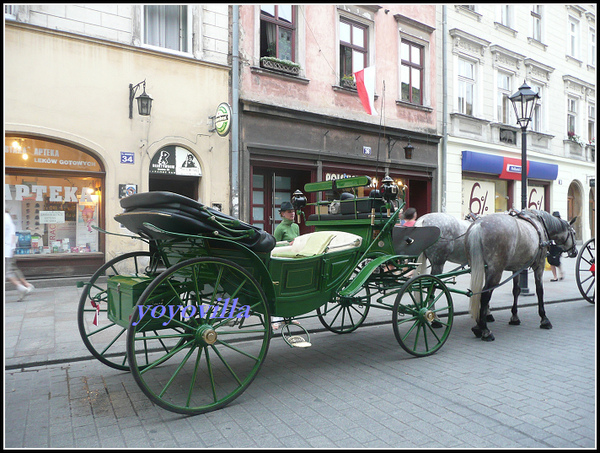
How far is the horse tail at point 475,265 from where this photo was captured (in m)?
5.66

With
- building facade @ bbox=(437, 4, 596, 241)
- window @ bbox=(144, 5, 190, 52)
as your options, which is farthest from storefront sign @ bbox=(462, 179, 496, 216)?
window @ bbox=(144, 5, 190, 52)

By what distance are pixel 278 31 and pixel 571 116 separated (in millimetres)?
15728

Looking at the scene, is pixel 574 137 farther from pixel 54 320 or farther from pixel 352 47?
pixel 54 320

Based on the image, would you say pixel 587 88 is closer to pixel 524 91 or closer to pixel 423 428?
pixel 524 91

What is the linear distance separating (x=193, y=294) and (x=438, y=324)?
3545mm

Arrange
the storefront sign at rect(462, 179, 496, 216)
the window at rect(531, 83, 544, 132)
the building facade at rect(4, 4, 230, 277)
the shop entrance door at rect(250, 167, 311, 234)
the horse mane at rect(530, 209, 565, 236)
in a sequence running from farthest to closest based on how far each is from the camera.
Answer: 1. the window at rect(531, 83, 544, 132)
2. the storefront sign at rect(462, 179, 496, 216)
3. the shop entrance door at rect(250, 167, 311, 234)
4. the building facade at rect(4, 4, 230, 277)
5. the horse mane at rect(530, 209, 565, 236)

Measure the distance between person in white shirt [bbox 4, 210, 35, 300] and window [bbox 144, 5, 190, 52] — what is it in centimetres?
479

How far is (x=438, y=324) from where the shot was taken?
6125 mm

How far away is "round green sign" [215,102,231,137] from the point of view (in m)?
9.94

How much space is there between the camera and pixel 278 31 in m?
11.8

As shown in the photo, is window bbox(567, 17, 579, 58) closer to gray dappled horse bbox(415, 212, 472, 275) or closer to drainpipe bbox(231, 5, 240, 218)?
drainpipe bbox(231, 5, 240, 218)

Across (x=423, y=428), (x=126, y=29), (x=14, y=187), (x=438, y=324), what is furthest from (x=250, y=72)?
(x=423, y=428)

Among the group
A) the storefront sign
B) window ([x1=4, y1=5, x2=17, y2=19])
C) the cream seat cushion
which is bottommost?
the cream seat cushion

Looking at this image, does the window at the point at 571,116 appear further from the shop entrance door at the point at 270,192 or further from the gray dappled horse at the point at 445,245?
the gray dappled horse at the point at 445,245
